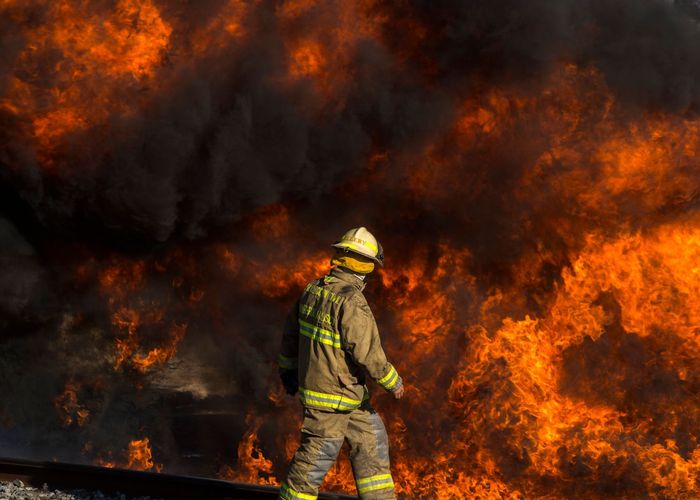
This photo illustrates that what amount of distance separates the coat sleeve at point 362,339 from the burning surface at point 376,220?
2.67 meters

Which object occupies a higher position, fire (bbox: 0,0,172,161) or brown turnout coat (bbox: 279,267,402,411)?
fire (bbox: 0,0,172,161)

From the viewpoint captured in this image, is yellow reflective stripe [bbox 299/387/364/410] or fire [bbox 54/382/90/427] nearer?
yellow reflective stripe [bbox 299/387/364/410]

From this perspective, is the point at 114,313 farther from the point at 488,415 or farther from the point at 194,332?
the point at 488,415

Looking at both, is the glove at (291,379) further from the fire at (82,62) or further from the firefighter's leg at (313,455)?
the fire at (82,62)

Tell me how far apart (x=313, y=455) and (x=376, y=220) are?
4454 millimetres

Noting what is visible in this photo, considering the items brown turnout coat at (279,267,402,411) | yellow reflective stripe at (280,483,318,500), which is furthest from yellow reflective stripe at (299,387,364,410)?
yellow reflective stripe at (280,483,318,500)

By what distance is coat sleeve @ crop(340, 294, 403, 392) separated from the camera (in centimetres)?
412

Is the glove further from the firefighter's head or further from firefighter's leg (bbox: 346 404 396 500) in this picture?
the firefighter's head

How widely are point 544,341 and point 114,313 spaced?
525 cm

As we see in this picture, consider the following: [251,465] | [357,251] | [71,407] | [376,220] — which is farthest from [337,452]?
[71,407]

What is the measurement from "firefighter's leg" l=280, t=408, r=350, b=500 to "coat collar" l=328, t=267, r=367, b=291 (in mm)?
815

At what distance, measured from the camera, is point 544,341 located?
6.95m

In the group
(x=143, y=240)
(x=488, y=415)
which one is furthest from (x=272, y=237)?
(x=488, y=415)

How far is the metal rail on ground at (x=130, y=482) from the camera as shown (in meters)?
5.43
